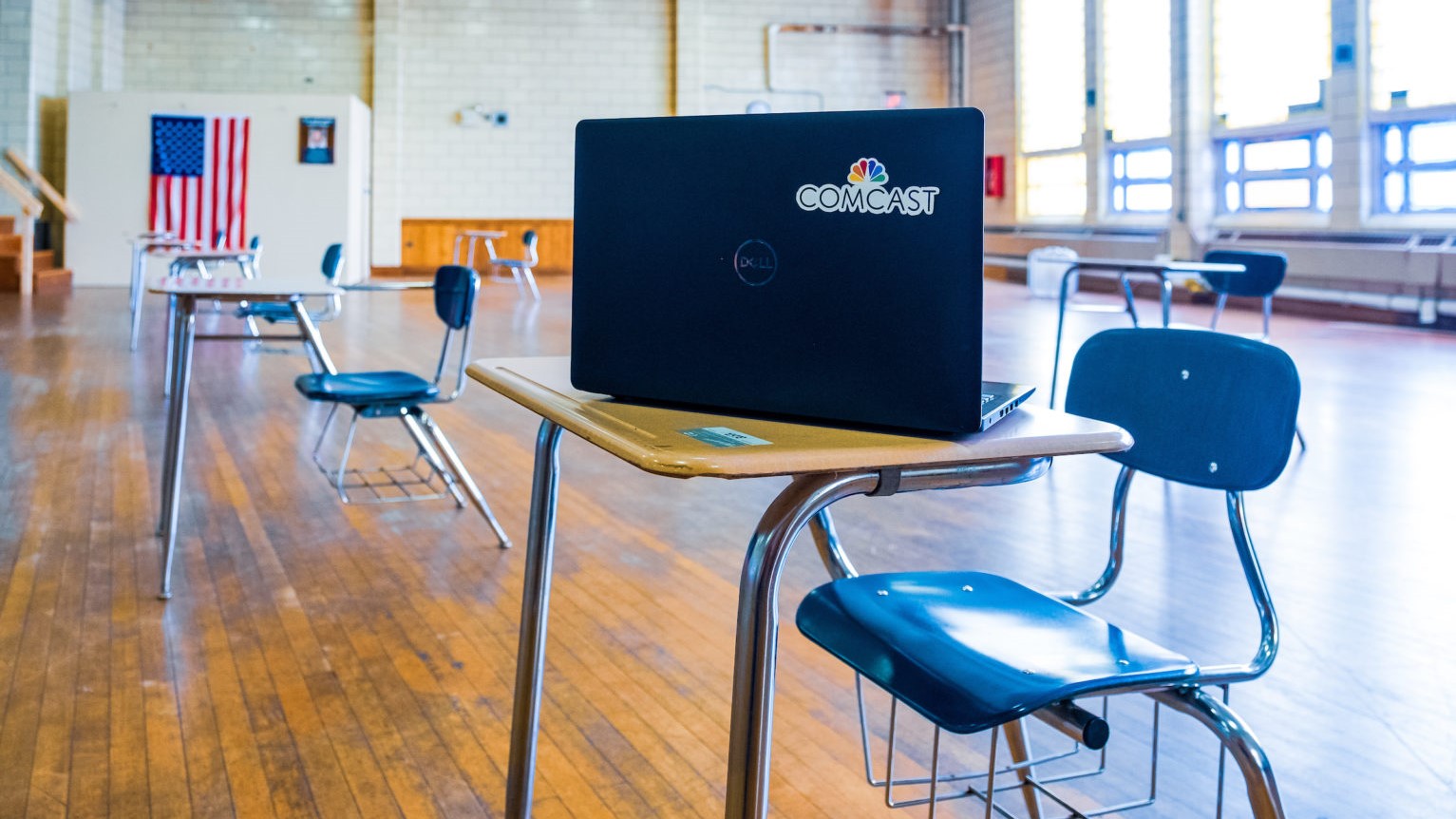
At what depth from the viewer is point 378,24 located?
14.8 metres

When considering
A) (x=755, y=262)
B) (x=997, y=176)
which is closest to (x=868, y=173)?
(x=755, y=262)

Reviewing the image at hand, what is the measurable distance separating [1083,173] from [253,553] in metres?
12.1

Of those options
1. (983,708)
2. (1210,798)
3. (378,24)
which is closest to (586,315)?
(983,708)

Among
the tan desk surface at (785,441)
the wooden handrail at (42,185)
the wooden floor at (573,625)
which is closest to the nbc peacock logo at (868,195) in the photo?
the tan desk surface at (785,441)

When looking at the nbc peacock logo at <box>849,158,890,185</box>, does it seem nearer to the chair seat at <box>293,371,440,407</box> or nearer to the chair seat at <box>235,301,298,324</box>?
the chair seat at <box>293,371,440,407</box>

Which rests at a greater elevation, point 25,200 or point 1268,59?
point 1268,59

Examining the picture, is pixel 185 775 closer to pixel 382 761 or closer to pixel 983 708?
pixel 382 761

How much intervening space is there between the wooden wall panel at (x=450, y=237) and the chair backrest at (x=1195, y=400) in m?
13.9

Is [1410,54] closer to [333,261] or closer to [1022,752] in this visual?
[333,261]

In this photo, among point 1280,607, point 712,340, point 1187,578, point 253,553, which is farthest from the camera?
point 253,553

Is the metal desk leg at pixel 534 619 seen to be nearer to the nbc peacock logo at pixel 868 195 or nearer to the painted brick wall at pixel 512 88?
the nbc peacock logo at pixel 868 195

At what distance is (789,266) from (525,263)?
36.4 ft

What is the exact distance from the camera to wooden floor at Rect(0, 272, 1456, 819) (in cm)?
194

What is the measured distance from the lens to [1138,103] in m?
12.8
